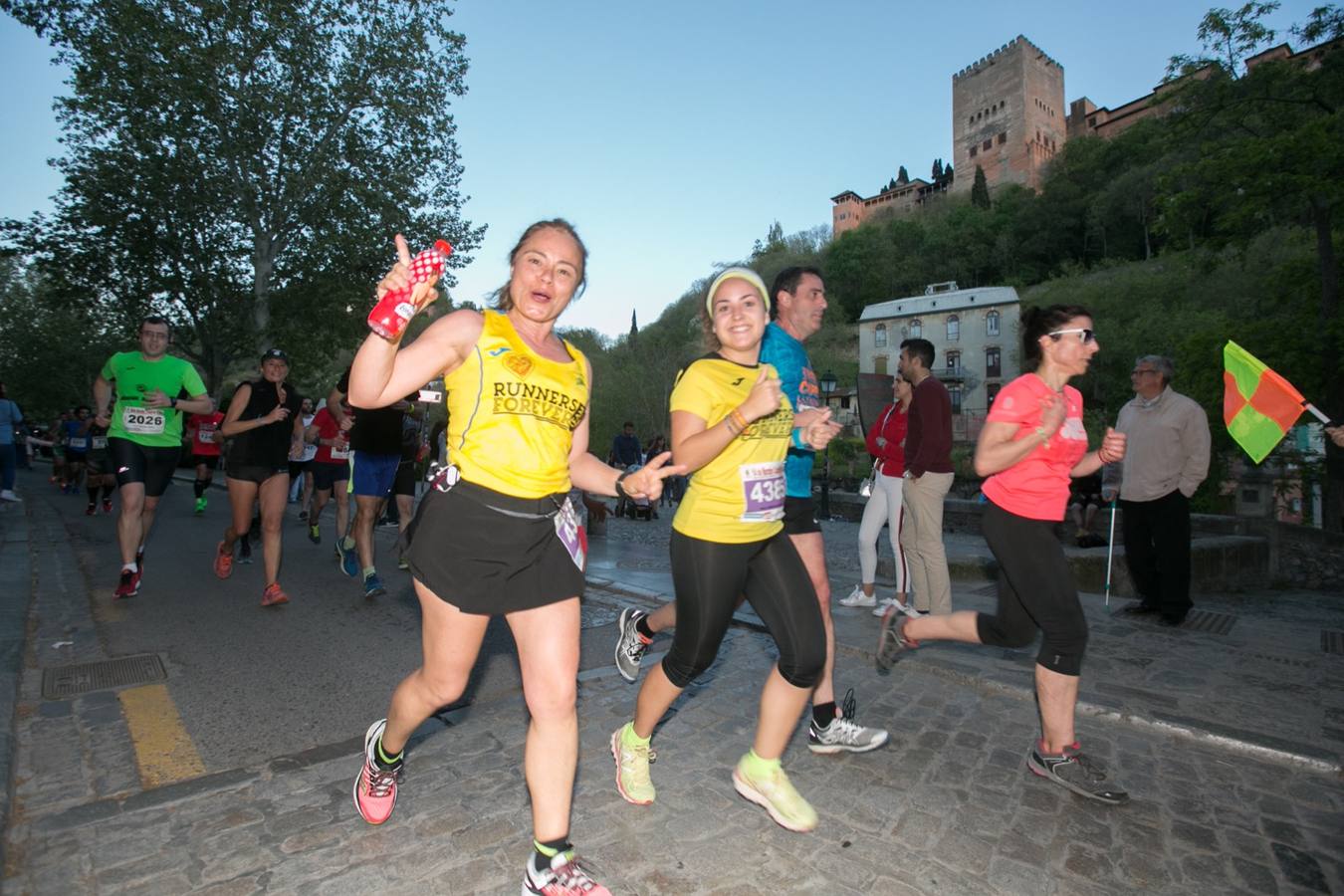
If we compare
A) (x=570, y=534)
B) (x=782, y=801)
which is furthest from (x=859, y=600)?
(x=570, y=534)

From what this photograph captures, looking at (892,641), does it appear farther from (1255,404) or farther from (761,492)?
A: (1255,404)

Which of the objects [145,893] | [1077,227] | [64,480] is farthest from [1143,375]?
[1077,227]

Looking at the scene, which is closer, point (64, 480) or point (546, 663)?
point (546, 663)

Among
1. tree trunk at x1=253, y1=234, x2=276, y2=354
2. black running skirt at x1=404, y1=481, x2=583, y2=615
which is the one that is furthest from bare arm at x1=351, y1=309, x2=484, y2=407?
tree trunk at x1=253, y1=234, x2=276, y2=354

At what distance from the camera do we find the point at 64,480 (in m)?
20.7

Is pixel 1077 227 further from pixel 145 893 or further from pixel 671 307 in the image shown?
pixel 145 893

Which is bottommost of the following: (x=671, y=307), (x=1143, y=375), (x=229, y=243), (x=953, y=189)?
(x=1143, y=375)

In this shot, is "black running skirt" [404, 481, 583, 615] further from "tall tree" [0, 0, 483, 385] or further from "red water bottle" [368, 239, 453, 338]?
"tall tree" [0, 0, 483, 385]

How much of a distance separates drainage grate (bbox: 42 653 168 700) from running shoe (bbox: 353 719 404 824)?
255 cm

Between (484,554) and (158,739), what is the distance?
2425 mm

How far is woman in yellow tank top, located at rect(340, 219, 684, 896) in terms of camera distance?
7.47 feet

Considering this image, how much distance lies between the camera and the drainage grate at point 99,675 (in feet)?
13.9

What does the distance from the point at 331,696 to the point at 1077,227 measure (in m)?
88.2

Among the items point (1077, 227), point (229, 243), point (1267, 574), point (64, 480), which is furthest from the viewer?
point (1077, 227)
